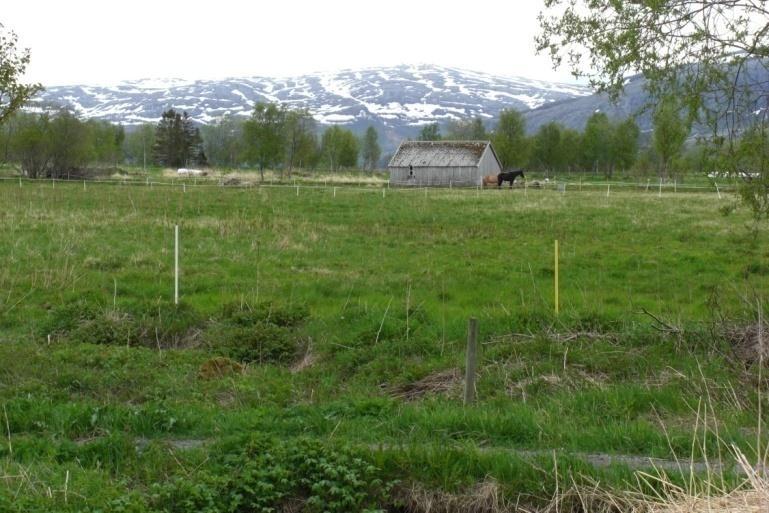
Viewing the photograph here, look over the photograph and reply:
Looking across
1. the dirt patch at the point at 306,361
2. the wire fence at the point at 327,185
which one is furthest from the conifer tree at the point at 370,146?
the dirt patch at the point at 306,361

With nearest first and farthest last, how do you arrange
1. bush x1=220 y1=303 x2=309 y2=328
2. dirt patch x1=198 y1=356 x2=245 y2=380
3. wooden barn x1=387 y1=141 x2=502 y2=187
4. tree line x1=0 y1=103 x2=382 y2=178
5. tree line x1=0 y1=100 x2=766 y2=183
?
1. dirt patch x1=198 y1=356 x2=245 y2=380
2. bush x1=220 y1=303 x2=309 y2=328
3. tree line x1=0 y1=103 x2=382 y2=178
4. tree line x1=0 y1=100 x2=766 y2=183
5. wooden barn x1=387 y1=141 x2=502 y2=187

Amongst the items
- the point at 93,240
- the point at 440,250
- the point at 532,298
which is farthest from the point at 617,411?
the point at 93,240

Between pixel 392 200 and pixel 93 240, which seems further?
pixel 392 200

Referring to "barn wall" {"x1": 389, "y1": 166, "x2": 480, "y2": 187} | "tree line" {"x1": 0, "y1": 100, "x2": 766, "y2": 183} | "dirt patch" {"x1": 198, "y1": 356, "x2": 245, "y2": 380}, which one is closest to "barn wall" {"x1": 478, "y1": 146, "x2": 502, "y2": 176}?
"barn wall" {"x1": 389, "y1": 166, "x2": 480, "y2": 187}

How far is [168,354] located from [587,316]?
641 centimetres

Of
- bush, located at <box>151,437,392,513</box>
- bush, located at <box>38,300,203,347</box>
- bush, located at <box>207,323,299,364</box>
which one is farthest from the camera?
bush, located at <box>38,300,203,347</box>

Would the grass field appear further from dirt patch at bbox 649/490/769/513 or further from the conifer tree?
the conifer tree

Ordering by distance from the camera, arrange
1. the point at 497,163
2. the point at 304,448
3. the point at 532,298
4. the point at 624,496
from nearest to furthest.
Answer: the point at 624,496
the point at 304,448
the point at 532,298
the point at 497,163

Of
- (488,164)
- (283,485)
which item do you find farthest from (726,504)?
(488,164)

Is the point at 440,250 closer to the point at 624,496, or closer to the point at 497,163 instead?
the point at 624,496

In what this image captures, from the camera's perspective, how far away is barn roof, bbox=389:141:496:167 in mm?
86375

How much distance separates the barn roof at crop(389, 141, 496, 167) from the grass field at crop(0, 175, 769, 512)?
64.6 m

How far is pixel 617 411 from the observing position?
28.1 feet

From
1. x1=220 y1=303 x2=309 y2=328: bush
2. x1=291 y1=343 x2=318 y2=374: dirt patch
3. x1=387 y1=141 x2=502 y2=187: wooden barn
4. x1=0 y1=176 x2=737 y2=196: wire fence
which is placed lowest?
x1=291 y1=343 x2=318 y2=374: dirt patch
